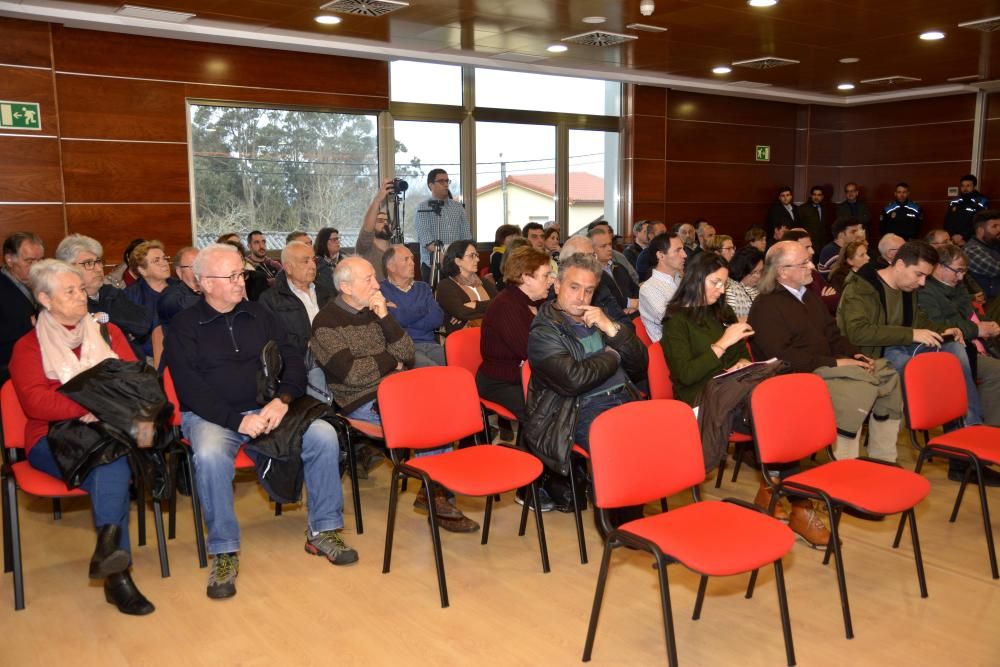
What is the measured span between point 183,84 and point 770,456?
678 centimetres

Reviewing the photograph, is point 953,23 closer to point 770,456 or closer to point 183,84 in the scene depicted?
point 770,456

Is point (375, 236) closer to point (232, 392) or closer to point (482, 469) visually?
point (232, 392)

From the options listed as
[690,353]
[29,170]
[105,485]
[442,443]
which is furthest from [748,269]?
[29,170]

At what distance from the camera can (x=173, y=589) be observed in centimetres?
322

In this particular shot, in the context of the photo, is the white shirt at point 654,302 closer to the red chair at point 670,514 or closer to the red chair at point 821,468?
the red chair at point 821,468

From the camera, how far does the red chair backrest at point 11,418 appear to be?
3225mm

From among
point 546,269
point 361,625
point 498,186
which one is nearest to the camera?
point 361,625

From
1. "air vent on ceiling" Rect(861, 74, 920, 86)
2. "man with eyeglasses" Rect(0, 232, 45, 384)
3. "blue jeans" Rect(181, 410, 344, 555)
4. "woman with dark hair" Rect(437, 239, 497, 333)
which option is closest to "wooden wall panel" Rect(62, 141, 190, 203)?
"man with eyeglasses" Rect(0, 232, 45, 384)

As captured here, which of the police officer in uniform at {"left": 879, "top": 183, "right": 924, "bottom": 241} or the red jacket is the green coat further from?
the police officer in uniform at {"left": 879, "top": 183, "right": 924, "bottom": 241}

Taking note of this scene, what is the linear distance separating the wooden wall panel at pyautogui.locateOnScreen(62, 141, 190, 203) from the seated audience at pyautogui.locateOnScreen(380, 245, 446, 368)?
12.5 feet

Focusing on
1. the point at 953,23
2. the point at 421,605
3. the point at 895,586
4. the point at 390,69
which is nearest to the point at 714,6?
the point at 953,23

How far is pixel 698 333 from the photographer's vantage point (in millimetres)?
3898

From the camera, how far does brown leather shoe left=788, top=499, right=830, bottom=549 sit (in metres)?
3.55

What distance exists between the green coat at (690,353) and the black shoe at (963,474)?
1563 millimetres
